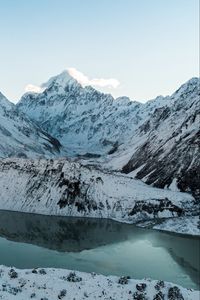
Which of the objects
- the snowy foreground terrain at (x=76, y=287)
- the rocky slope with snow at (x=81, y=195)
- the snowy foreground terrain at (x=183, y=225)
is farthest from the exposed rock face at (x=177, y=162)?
the snowy foreground terrain at (x=76, y=287)

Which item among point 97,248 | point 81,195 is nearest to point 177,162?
point 81,195

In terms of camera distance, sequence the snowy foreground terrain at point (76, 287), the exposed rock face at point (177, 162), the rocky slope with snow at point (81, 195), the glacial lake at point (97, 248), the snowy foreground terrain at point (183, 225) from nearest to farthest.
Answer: the snowy foreground terrain at point (76, 287) → the glacial lake at point (97, 248) → the snowy foreground terrain at point (183, 225) → the rocky slope with snow at point (81, 195) → the exposed rock face at point (177, 162)

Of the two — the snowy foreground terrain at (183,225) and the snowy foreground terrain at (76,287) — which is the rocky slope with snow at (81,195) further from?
the snowy foreground terrain at (76,287)

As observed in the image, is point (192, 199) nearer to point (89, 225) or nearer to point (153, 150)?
point (89, 225)

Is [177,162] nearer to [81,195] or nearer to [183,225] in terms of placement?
[81,195]

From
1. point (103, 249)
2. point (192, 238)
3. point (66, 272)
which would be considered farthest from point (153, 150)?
point (66, 272)

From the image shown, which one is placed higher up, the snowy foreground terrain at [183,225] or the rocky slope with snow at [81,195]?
the rocky slope with snow at [81,195]
